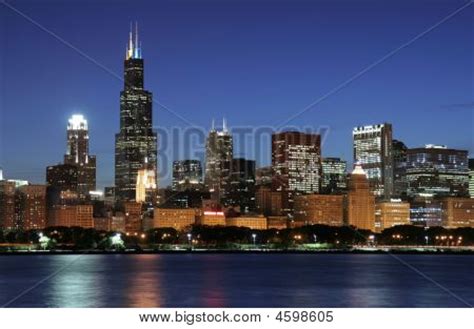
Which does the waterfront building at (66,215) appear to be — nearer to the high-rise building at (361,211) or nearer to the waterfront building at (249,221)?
the waterfront building at (249,221)

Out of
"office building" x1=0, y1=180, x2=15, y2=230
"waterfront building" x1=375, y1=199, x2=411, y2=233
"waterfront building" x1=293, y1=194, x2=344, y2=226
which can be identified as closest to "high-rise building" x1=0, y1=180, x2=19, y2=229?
"office building" x1=0, y1=180, x2=15, y2=230

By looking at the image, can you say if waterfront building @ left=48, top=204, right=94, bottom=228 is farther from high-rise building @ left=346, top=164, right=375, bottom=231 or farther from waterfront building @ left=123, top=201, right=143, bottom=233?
high-rise building @ left=346, top=164, right=375, bottom=231

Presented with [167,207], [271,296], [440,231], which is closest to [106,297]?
[271,296]

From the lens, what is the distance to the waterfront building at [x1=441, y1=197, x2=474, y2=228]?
638ft

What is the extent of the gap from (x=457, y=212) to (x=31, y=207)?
3659 inches

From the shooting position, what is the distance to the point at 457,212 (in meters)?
195

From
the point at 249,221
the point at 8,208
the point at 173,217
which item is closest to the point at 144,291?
the point at 249,221

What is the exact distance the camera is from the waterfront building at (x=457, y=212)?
638 feet

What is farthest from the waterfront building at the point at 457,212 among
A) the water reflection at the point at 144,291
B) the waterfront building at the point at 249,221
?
the water reflection at the point at 144,291

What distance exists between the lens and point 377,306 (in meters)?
32.4

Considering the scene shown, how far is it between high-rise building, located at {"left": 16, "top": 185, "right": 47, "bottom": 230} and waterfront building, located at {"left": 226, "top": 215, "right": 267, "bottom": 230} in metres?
41.5

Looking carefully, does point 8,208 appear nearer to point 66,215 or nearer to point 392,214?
point 66,215
